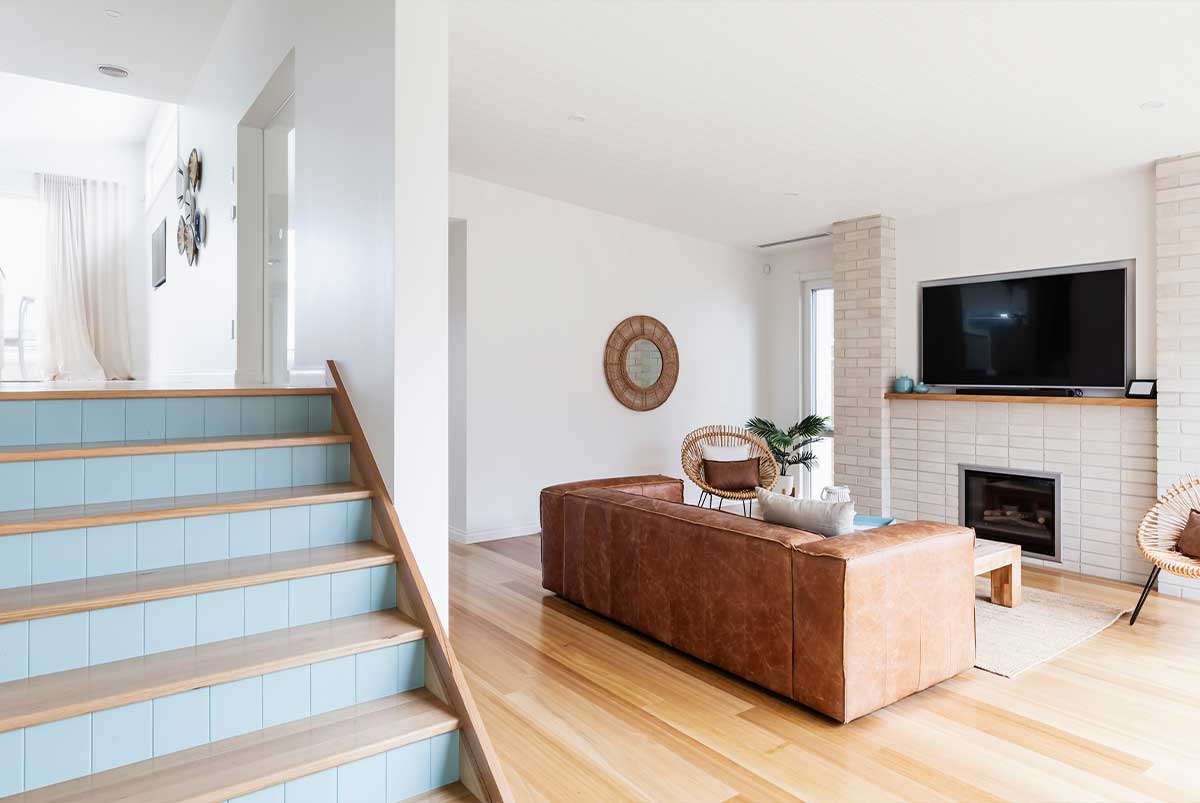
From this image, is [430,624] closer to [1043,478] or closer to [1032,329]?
[1043,478]

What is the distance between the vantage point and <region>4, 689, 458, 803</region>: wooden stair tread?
62.6 inches

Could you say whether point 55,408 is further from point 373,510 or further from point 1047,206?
point 1047,206

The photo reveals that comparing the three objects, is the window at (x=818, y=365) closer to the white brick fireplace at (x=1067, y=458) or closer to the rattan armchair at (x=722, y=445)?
the rattan armchair at (x=722, y=445)

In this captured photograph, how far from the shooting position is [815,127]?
13.1 ft

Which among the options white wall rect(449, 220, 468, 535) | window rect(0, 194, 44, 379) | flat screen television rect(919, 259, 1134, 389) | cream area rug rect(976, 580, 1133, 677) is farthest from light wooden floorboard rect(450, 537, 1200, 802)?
window rect(0, 194, 44, 379)

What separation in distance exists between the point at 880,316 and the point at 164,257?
606 cm

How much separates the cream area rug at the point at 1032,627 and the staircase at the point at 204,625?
2453mm

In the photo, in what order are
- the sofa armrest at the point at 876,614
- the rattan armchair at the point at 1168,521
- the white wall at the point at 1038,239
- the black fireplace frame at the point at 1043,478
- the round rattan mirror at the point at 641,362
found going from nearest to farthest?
the sofa armrest at the point at 876,614, the rattan armchair at the point at 1168,521, the white wall at the point at 1038,239, the black fireplace frame at the point at 1043,478, the round rattan mirror at the point at 641,362

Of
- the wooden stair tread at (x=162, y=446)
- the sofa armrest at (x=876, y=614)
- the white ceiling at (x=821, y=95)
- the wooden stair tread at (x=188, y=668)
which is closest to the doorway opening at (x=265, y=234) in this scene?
the white ceiling at (x=821, y=95)

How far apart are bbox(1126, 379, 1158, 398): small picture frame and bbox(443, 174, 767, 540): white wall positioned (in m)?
3.27

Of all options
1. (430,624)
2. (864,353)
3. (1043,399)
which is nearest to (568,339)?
(864,353)

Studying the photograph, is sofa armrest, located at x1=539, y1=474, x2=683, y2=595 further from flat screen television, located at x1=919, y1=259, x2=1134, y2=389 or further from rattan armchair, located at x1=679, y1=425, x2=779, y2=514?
flat screen television, located at x1=919, y1=259, x2=1134, y2=389

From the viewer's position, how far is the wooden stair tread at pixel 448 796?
6.24 ft

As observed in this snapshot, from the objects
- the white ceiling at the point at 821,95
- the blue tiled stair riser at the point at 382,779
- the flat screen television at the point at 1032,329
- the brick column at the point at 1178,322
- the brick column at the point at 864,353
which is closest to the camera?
the blue tiled stair riser at the point at 382,779
